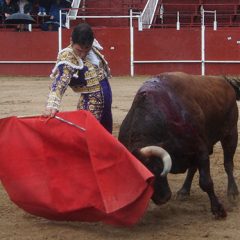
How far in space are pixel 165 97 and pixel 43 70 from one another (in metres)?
14.8

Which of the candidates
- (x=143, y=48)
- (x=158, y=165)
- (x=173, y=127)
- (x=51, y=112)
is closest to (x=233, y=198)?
(x=173, y=127)

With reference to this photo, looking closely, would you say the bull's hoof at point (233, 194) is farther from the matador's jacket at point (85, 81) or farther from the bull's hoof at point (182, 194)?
the matador's jacket at point (85, 81)

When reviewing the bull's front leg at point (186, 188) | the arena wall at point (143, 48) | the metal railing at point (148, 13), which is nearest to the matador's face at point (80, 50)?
the bull's front leg at point (186, 188)

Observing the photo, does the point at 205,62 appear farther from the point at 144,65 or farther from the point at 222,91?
the point at 222,91

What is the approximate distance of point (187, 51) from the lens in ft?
58.8

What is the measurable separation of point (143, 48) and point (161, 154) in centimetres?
1457

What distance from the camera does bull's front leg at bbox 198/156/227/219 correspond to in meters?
4.08

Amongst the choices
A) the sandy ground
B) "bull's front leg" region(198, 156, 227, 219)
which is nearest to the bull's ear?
the sandy ground

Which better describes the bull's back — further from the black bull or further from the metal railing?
the metal railing

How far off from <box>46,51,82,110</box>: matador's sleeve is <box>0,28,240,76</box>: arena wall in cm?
1366

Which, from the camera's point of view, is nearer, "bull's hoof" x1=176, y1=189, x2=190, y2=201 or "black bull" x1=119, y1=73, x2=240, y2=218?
"black bull" x1=119, y1=73, x2=240, y2=218

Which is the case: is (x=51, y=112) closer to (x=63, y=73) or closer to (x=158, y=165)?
(x=63, y=73)

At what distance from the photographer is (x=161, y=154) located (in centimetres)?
362

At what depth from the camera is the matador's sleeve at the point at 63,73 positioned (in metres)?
4.00
